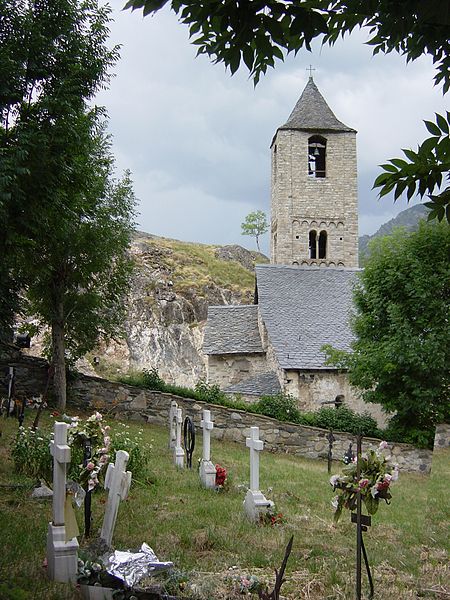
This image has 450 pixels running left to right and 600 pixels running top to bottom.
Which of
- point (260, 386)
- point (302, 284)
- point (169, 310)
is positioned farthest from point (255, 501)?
point (169, 310)

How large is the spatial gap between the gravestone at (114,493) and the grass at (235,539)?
30 centimetres

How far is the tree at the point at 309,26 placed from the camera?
2.83 meters

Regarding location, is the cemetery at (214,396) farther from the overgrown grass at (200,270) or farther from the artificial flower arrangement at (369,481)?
the overgrown grass at (200,270)

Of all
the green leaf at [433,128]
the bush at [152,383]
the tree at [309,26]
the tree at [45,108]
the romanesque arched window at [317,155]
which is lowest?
the bush at [152,383]

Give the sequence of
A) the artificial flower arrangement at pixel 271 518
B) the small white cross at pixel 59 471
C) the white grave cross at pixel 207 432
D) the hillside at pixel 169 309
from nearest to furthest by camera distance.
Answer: the small white cross at pixel 59 471
the artificial flower arrangement at pixel 271 518
the white grave cross at pixel 207 432
the hillside at pixel 169 309

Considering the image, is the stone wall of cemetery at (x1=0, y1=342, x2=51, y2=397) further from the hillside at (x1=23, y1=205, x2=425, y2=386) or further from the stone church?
the hillside at (x1=23, y1=205, x2=425, y2=386)

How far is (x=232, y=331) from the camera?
26703 mm

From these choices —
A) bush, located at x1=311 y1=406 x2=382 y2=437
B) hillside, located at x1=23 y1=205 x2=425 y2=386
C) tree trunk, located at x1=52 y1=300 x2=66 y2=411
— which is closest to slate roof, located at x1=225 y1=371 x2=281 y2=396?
bush, located at x1=311 y1=406 x2=382 y2=437

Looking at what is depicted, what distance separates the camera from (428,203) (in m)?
3.28

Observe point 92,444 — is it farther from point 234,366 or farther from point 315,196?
point 315,196

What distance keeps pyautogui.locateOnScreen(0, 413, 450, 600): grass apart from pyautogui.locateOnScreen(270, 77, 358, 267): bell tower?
25681 millimetres

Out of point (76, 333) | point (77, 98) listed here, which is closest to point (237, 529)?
point (77, 98)

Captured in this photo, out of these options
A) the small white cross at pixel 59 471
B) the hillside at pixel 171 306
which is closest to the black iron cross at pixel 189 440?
the small white cross at pixel 59 471

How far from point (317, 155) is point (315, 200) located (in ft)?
10.2
